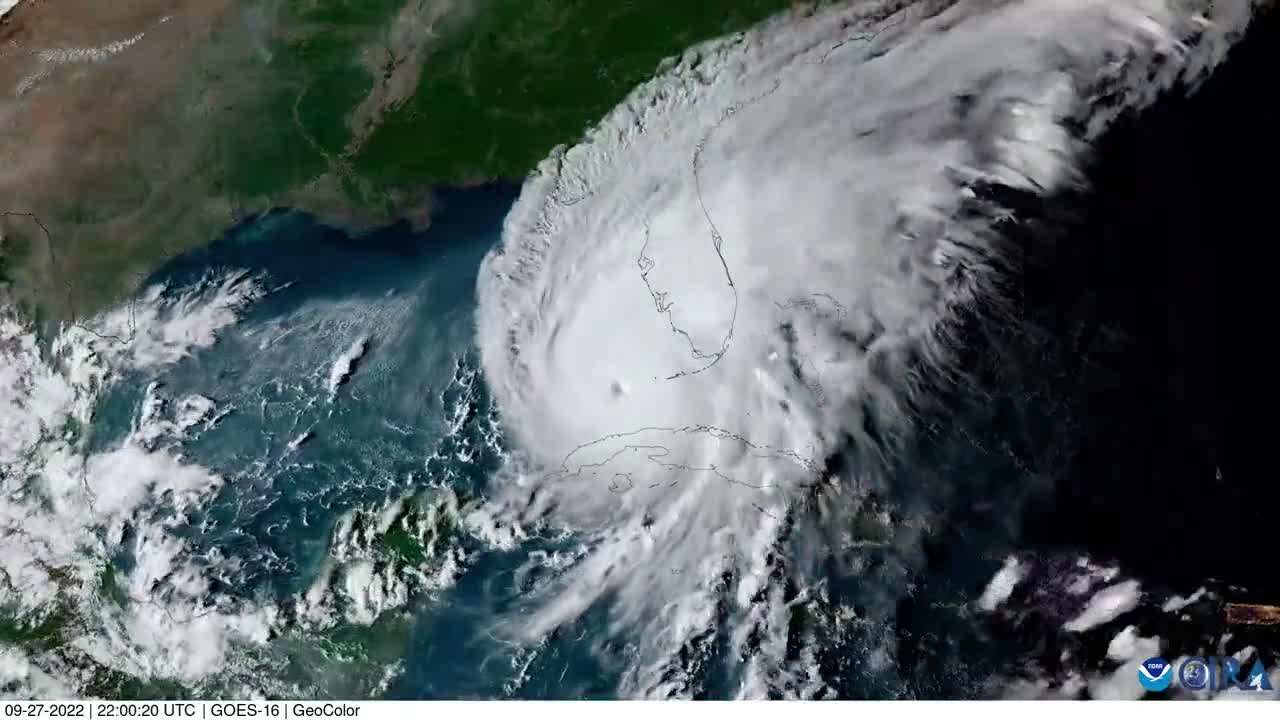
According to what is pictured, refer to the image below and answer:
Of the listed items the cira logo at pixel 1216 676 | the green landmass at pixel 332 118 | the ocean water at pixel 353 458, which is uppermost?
the green landmass at pixel 332 118

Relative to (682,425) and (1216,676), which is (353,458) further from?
(1216,676)

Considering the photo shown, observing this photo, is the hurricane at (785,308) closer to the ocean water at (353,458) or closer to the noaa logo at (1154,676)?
the ocean water at (353,458)

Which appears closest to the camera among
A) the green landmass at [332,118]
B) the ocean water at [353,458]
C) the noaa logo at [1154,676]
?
the noaa logo at [1154,676]

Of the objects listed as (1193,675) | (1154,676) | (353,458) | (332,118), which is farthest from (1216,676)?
(332,118)

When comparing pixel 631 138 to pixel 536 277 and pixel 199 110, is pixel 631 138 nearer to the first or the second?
pixel 536 277

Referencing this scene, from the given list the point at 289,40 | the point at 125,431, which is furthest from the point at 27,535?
the point at 289,40

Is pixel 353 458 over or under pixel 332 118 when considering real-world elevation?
under

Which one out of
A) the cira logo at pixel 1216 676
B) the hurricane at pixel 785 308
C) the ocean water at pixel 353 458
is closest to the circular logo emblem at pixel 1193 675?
the cira logo at pixel 1216 676
